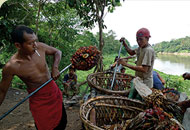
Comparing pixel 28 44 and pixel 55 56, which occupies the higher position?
pixel 28 44

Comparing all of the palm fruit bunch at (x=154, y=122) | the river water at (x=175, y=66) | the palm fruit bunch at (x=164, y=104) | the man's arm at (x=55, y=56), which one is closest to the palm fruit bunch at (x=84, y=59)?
the man's arm at (x=55, y=56)

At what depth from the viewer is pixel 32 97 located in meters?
1.51

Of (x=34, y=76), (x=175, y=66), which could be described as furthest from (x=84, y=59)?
(x=175, y=66)

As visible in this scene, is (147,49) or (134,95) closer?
(134,95)

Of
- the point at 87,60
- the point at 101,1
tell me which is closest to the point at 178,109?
the point at 87,60

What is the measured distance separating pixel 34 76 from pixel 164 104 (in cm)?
155

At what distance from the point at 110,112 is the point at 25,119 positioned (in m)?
2.56

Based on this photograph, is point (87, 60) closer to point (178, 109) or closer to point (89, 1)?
point (178, 109)

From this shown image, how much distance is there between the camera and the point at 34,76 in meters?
1.50

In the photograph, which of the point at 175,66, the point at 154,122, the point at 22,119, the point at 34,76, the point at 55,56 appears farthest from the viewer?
the point at 175,66

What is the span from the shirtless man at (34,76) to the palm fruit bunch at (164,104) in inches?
42.5

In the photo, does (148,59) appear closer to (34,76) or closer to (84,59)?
(84,59)

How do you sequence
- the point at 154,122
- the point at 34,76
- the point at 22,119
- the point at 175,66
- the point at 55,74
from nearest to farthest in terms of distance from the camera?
the point at 154,122 < the point at 34,76 < the point at 55,74 < the point at 22,119 < the point at 175,66

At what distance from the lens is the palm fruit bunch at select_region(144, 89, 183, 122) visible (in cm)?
154
